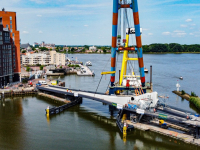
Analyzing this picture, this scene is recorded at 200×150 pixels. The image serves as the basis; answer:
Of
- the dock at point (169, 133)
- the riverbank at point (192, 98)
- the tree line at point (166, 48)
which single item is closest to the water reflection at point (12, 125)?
the dock at point (169, 133)

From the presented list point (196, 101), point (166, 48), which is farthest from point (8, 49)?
point (166, 48)

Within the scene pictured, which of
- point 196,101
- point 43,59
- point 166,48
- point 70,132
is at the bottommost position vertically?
point 70,132

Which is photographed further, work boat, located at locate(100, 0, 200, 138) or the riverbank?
the riverbank

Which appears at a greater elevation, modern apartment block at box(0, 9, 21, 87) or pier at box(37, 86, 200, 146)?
modern apartment block at box(0, 9, 21, 87)

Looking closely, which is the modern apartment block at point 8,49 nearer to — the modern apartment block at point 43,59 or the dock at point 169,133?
the dock at point 169,133

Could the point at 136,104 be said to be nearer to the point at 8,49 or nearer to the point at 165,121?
the point at 165,121

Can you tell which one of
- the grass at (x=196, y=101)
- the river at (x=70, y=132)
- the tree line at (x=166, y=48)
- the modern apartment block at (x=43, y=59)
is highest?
the tree line at (x=166, y=48)

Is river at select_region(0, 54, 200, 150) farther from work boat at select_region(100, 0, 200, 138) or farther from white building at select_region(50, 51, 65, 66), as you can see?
white building at select_region(50, 51, 65, 66)

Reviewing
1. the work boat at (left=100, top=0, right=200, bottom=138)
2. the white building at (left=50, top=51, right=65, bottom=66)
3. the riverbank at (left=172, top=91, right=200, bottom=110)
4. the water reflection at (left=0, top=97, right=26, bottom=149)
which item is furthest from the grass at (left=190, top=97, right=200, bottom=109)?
the white building at (left=50, top=51, right=65, bottom=66)

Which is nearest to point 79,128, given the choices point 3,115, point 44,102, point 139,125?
point 139,125
